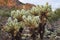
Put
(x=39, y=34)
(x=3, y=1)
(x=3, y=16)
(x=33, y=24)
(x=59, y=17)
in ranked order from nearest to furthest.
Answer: (x=33, y=24) → (x=39, y=34) → (x=3, y=16) → (x=59, y=17) → (x=3, y=1)

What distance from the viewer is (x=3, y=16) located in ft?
86.6

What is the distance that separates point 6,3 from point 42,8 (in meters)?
37.1

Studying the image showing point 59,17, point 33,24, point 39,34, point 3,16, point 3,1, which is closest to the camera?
point 33,24

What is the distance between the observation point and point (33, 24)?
12.9m

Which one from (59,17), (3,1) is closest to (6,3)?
(3,1)

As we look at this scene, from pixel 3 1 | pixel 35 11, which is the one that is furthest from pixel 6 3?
pixel 35 11

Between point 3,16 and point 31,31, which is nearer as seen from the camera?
point 31,31

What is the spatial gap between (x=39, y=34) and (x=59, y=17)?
17046mm

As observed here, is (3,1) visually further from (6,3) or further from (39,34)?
(39,34)

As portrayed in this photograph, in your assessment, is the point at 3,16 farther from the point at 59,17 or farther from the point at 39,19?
the point at 39,19

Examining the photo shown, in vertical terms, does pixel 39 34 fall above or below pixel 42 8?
below

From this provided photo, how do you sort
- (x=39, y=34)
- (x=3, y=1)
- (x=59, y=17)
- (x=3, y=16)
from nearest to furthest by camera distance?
(x=39, y=34) < (x=3, y=16) < (x=59, y=17) < (x=3, y=1)

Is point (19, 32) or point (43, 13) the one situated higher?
point (43, 13)

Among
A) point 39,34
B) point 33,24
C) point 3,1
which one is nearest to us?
point 33,24
